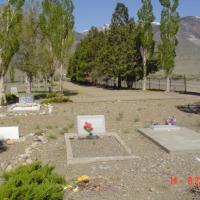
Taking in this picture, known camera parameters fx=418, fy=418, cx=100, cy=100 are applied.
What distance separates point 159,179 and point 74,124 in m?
8.62

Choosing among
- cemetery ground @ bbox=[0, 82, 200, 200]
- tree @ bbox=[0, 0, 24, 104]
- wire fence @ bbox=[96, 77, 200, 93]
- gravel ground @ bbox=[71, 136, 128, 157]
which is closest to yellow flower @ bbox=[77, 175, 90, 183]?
cemetery ground @ bbox=[0, 82, 200, 200]

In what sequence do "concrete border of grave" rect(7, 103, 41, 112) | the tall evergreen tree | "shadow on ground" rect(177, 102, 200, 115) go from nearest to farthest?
"shadow on ground" rect(177, 102, 200, 115) → "concrete border of grave" rect(7, 103, 41, 112) → the tall evergreen tree

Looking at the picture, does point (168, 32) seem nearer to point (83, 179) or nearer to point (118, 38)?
point (118, 38)

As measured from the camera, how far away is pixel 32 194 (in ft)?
17.4

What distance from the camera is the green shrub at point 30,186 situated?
209 inches

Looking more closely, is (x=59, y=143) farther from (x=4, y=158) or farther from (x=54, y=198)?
(x=54, y=198)

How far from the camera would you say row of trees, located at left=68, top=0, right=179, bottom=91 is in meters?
35.5

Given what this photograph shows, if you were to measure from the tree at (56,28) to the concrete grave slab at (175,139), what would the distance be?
18121mm

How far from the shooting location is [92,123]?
43.0ft

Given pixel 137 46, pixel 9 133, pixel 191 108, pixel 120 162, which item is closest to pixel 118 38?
pixel 137 46

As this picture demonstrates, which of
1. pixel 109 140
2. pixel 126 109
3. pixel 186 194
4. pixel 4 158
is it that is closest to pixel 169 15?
pixel 126 109

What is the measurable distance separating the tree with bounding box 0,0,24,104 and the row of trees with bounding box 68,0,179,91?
14.7 meters

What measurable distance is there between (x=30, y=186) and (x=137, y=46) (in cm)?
3755

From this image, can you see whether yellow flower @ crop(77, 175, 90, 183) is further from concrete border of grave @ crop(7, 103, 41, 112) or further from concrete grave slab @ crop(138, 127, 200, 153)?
concrete border of grave @ crop(7, 103, 41, 112)
